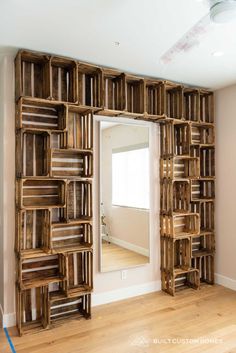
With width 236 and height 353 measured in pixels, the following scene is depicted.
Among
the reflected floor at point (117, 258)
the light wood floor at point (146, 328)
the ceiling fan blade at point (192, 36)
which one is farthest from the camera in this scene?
the reflected floor at point (117, 258)

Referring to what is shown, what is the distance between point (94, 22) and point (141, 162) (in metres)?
1.81

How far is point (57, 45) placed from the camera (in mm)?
2648

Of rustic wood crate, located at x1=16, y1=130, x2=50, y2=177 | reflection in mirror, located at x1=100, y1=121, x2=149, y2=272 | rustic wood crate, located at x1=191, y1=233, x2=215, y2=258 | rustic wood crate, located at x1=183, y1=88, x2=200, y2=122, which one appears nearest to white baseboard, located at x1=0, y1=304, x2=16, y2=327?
reflection in mirror, located at x1=100, y1=121, x2=149, y2=272

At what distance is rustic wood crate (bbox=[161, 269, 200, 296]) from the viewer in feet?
11.8

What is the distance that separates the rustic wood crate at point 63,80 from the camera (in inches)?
115

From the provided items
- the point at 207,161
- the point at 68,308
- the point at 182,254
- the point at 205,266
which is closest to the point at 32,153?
the point at 68,308

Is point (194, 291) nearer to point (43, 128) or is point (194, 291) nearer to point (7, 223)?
point (7, 223)

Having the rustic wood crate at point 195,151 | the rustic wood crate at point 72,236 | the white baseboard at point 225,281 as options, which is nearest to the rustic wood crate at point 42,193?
the rustic wood crate at point 72,236

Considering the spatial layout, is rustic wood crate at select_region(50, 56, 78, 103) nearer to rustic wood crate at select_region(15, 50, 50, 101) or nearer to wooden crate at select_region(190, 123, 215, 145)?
rustic wood crate at select_region(15, 50, 50, 101)

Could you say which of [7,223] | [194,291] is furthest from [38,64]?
[194,291]

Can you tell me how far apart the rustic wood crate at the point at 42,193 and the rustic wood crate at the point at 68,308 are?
925mm

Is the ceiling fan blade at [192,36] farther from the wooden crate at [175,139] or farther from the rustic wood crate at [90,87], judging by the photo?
the wooden crate at [175,139]

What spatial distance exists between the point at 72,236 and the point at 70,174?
0.66 metres

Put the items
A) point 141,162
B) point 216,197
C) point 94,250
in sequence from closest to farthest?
point 94,250 → point 141,162 → point 216,197
